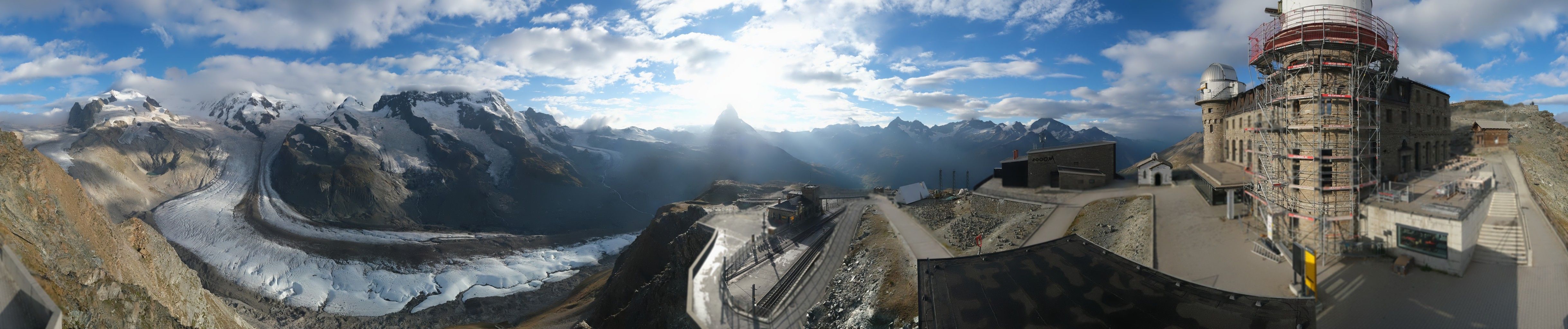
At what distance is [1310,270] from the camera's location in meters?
11.9

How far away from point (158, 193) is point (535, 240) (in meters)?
73.0

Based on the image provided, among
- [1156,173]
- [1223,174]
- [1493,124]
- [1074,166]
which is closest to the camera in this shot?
[1223,174]

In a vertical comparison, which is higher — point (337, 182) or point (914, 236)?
point (337, 182)

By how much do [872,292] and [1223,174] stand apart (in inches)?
783

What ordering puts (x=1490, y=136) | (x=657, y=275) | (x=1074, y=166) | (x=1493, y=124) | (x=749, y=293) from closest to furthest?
(x=749, y=293)
(x=1490, y=136)
(x=1074, y=166)
(x=1493, y=124)
(x=657, y=275)

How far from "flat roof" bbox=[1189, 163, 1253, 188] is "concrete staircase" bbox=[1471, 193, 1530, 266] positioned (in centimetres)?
569

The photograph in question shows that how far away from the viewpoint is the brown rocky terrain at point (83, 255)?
9500mm

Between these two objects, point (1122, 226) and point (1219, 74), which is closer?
point (1122, 226)

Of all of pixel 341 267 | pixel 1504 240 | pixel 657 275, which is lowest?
pixel 341 267

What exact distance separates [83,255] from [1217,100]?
4627cm

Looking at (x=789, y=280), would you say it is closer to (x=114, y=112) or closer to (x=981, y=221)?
(x=981, y=221)

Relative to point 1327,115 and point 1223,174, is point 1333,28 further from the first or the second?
point 1223,174

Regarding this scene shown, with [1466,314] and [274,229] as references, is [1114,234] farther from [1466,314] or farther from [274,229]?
[274,229]

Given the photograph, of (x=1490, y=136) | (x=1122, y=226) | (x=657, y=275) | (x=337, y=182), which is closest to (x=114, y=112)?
(x=337, y=182)
